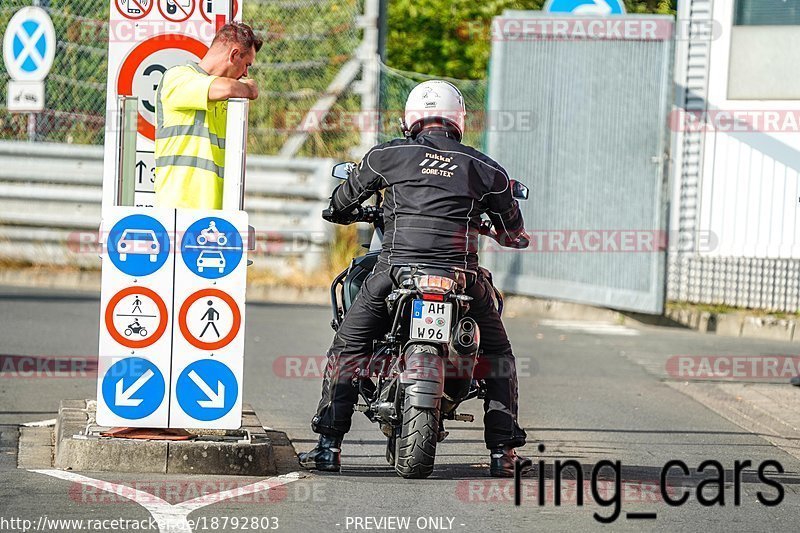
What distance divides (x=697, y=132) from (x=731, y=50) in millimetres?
956

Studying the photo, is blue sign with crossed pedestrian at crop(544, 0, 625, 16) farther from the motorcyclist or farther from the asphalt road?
the motorcyclist

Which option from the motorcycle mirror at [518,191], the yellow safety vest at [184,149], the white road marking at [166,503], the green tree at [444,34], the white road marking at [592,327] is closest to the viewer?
the white road marking at [166,503]

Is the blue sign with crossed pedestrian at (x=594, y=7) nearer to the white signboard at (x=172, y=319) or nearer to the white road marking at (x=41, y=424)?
the white road marking at (x=41, y=424)

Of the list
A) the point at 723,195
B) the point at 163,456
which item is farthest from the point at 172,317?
the point at 723,195

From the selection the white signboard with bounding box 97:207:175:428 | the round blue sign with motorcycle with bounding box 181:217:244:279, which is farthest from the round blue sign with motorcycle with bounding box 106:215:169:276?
the round blue sign with motorcycle with bounding box 181:217:244:279

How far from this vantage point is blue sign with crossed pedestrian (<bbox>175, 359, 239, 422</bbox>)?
7305 mm

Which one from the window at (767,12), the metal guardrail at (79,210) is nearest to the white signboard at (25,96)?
the metal guardrail at (79,210)

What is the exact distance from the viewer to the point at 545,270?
54.1 ft

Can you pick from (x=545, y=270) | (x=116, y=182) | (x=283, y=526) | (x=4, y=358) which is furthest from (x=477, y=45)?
(x=283, y=526)

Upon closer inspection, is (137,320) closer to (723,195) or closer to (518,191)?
(518,191)

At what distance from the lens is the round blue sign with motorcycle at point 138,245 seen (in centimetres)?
721

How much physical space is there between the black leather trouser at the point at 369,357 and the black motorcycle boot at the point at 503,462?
39mm

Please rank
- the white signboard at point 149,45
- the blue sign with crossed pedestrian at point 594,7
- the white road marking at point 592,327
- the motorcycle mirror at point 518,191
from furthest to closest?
the blue sign with crossed pedestrian at point 594,7, the white road marking at point 592,327, the white signboard at point 149,45, the motorcycle mirror at point 518,191

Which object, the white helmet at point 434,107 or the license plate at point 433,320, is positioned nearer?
the license plate at point 433,320
